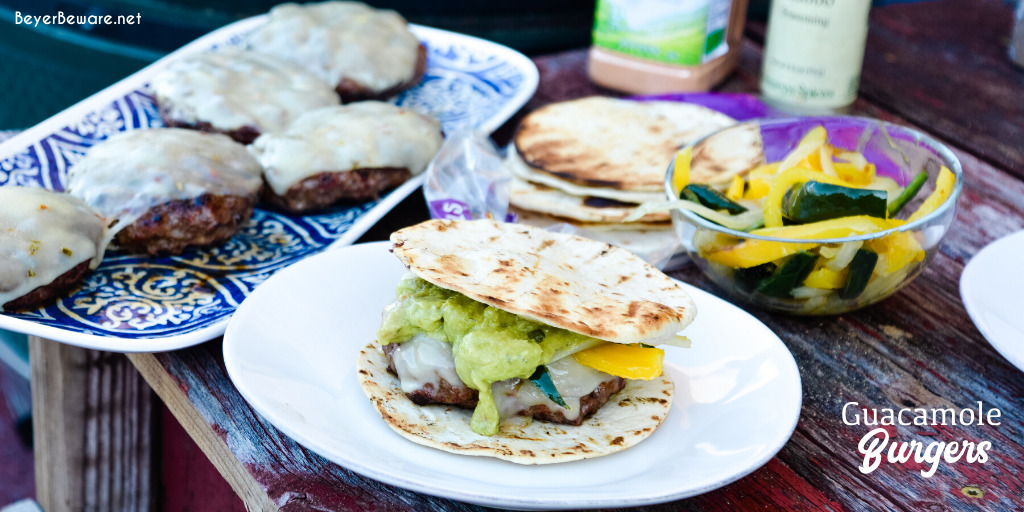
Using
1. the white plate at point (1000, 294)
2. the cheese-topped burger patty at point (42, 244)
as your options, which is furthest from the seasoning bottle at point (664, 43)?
the cheese-topped burger patty at point (42, 244)

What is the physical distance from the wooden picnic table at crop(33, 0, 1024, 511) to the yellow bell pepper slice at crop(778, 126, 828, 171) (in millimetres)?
275

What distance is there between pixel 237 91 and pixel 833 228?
1.40m

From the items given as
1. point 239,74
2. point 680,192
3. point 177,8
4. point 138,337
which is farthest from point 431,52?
point 138,337

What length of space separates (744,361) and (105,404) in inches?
54.2

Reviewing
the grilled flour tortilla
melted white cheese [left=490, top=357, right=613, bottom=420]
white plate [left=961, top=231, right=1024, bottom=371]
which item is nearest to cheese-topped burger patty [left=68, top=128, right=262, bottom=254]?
the grilled flour tortilla

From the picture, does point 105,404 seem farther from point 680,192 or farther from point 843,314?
point 843,314

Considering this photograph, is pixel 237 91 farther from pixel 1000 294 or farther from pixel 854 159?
pixel 1000 294

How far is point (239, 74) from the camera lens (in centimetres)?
216

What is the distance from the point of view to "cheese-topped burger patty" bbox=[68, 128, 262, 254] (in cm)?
166

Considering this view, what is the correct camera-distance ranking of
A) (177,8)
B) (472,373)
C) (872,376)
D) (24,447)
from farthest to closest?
(24,447)
(177,8)
(872,376)
(472,373)

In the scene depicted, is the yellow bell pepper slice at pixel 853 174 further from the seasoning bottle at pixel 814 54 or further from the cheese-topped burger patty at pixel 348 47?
the cheese-topped burger patty at pixel 348 47

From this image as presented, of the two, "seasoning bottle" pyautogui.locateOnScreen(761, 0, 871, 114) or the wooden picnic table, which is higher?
"seasoning bottle" pyautogui.locateOnScreen(761, 0, 871, 114)

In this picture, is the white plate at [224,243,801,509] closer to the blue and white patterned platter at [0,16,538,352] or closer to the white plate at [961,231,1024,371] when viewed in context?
the blue and white patterned platter at [0,16,538,352]

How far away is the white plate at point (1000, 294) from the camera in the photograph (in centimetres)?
133
